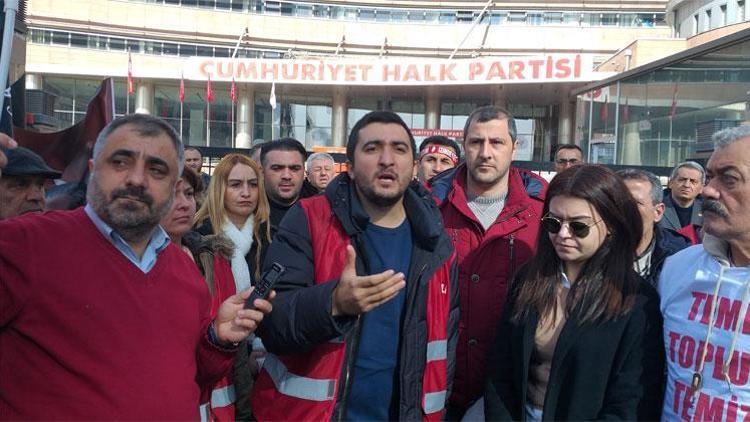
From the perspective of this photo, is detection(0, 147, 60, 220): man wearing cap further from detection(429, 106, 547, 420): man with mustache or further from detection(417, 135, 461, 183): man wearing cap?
detection(417, 135, 461, 183): man wearing cap

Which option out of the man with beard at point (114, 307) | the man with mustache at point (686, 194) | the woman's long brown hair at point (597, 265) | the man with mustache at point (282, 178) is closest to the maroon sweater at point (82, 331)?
the man with beard at point (114, 307)

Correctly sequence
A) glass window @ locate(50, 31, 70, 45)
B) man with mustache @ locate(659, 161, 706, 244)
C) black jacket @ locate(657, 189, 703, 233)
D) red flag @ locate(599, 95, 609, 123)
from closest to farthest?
black jacket @ locate(657, 189, 703, 233) → man with mustache @ locate(659, 161, 706, 244) → red flag @ locate(599, 95, 609, 123) → glass window @ locate(50, 31, 70, 45)

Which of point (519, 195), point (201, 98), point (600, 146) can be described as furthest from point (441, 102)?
point (519, 195)

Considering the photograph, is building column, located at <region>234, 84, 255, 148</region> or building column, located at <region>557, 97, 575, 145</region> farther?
building column, located at <region>234, 84, 255, 148</region>

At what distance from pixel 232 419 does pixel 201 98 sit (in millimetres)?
33892

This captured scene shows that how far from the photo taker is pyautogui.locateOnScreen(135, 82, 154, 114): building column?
33.5 meters

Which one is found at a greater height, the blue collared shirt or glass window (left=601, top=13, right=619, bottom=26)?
glass window (left=601, top=13, right=619, bottom=26)

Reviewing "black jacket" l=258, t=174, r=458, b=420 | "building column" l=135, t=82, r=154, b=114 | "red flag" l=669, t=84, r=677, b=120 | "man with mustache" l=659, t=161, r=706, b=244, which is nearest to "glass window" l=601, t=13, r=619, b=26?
"red flag" l=669, t=84, r=677, b=120

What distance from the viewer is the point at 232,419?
326 centimetres

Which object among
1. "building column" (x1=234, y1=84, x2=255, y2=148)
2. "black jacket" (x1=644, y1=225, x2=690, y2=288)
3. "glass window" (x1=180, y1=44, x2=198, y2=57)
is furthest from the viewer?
"glass window" (x1=180, y1=44, x2=198, y2=57)

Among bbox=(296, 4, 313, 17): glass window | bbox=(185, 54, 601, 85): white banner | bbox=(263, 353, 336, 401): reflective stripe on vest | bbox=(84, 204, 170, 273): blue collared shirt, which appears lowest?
bbox=(263, 353, 336, 401): reflective stripe on vest

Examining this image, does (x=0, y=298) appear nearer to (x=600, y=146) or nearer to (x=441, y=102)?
(x=600, y=146)

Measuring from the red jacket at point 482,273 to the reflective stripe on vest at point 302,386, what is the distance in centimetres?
100

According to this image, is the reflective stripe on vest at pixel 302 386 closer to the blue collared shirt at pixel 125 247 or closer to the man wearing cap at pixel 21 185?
the blue collared shirt at pixel 125 247
